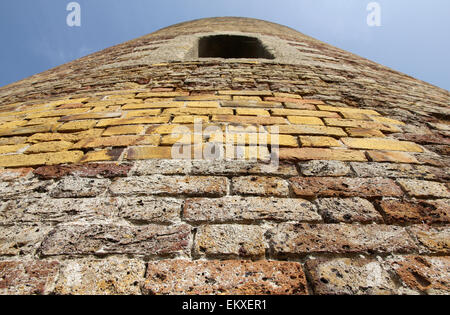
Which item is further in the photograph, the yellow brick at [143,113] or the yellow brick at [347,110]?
the yellow brick at [347,110]

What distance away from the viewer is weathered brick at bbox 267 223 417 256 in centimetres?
61

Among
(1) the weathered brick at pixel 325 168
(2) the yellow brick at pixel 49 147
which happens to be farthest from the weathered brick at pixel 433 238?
(2) the yellow brick at pixel 49 147

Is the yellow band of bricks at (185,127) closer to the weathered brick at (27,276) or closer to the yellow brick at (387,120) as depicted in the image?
the yellow brick at (387,120)

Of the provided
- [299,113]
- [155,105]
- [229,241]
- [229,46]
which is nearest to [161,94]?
[155,105]

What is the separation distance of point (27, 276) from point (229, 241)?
48cm

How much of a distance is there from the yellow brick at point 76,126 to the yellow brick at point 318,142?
985 mm

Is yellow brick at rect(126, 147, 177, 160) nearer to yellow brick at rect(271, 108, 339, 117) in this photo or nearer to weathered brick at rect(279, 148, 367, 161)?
weathered brick at rect(279, 148, 367, 161)

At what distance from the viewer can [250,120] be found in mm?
1123

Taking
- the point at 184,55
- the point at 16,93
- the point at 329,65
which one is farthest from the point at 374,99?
the point at 16,93

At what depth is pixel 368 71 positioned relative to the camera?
2107 millimetres

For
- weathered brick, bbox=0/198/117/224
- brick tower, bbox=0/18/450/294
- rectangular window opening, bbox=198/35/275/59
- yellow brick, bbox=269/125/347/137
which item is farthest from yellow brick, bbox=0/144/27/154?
rectangular window opening, bbox=198/35/275/59

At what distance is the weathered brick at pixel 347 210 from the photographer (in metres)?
0.69

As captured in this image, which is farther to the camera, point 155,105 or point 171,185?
point 155,105

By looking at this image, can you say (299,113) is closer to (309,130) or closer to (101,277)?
(309,130)
